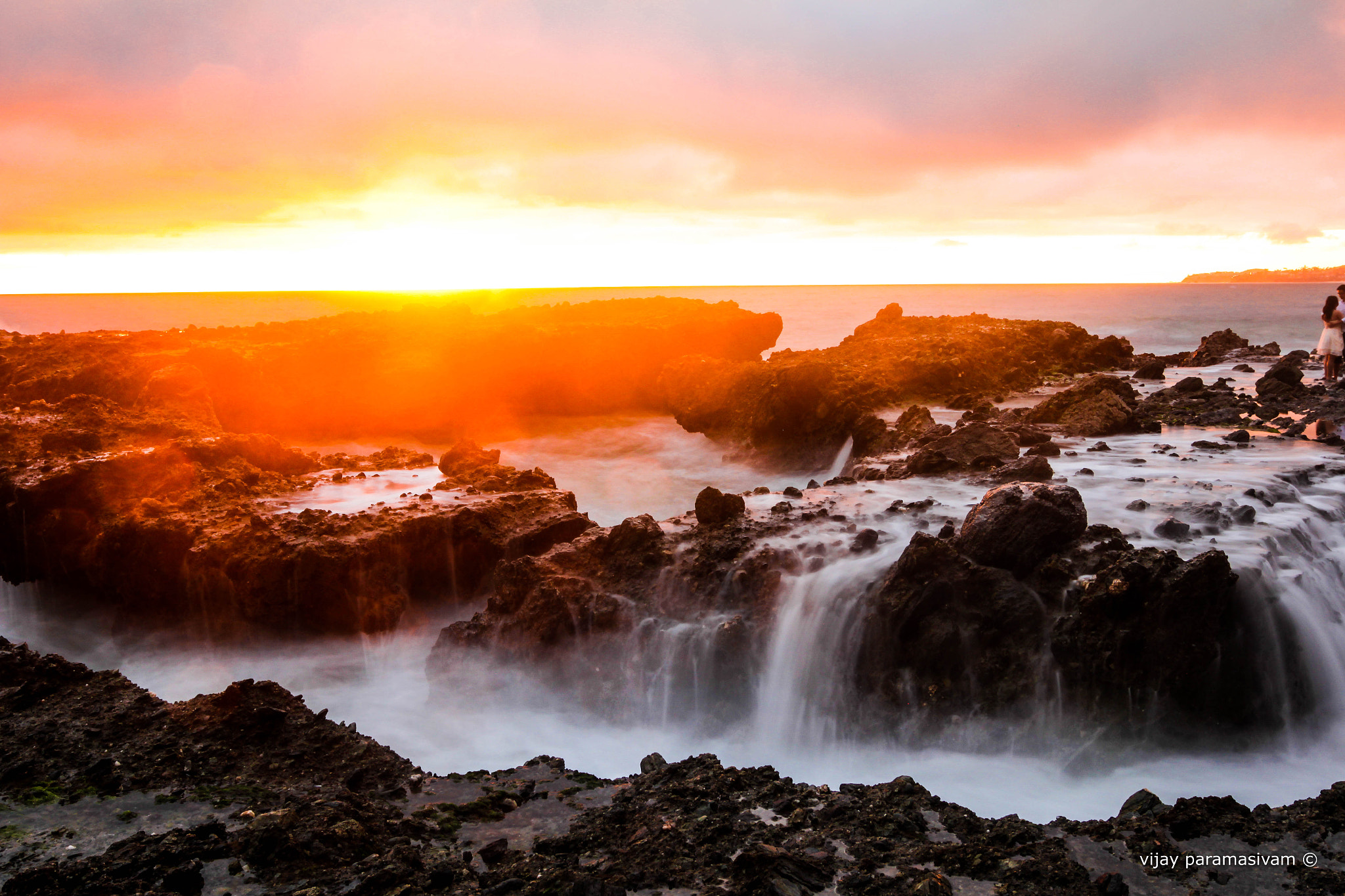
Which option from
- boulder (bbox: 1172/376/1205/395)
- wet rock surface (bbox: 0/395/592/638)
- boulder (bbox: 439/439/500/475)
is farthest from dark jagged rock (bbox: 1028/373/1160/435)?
boulder (bbox: 439/439/500/475)

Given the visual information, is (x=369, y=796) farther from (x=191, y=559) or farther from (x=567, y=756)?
(x=191, y=559)

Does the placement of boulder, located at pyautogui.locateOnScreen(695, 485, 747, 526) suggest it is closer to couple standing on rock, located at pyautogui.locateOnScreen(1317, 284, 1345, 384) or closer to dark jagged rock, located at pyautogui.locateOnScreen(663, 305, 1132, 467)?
dark jagged rock, located at pyautogui.locateOnScreen(663, 305, 1132, 467)

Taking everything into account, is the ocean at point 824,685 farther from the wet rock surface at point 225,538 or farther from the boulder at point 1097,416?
the boulder at point 1097,416

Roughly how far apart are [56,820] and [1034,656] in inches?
336

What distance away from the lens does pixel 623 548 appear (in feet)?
35.6

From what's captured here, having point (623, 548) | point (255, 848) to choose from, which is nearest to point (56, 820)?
point (255, 848)

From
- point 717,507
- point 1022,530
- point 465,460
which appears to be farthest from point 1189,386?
point 465,460

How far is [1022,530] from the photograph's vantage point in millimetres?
9133

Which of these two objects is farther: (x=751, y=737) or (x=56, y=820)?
(x=751, y=737)

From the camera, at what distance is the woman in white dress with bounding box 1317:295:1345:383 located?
18422 mm

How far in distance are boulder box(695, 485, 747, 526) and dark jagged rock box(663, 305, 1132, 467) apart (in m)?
6.12

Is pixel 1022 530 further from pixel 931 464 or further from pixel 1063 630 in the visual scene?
pixel 931 464

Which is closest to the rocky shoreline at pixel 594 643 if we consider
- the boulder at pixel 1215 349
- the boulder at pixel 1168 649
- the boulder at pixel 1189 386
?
the boulder at pixel 1168 649

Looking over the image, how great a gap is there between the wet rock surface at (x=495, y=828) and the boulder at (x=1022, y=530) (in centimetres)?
→ 317
